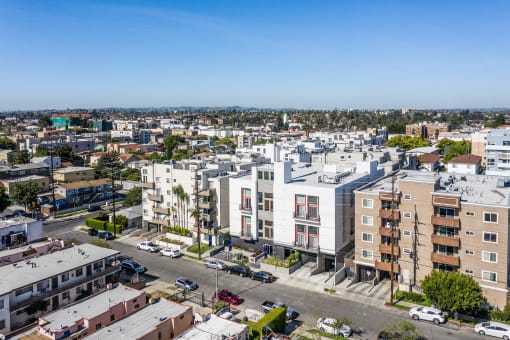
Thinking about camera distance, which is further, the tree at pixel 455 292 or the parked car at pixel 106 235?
the parked car at pixel 106 235

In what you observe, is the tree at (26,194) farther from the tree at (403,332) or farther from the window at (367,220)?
the tree at (403,332)

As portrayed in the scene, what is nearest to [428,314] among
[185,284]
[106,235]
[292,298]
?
[292,298]

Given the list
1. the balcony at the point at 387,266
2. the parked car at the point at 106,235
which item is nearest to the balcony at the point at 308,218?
the balcony at the point at 387,266

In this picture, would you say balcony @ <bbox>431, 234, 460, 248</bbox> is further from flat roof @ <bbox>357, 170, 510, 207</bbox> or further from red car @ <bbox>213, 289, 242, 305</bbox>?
red car @ <bbox>213, 289, 242, 305</bbox>

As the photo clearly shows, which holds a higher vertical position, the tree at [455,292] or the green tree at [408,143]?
the green tree at [408,143]

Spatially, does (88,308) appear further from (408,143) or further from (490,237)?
(408,143)

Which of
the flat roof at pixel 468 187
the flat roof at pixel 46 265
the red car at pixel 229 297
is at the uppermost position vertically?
the flat roof at pixel 468 187

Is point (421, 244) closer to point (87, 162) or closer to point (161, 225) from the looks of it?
point (161, 225)
